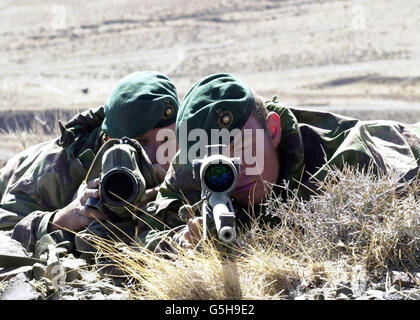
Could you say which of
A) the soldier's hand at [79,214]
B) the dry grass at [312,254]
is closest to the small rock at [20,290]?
the dry grass at [312,254]

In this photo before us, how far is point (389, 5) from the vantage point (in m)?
35.7

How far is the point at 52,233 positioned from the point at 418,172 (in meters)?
2.03

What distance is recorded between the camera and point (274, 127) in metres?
5.13

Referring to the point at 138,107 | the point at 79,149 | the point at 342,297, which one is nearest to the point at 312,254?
the point at 342,297

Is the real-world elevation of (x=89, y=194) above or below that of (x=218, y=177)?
below

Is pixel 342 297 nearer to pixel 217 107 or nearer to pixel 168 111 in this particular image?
pixel 217 107

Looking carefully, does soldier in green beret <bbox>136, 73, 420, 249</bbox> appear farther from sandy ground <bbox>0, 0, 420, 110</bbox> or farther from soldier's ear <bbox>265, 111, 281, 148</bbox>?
sandy ground <bbox>0, 0, 420, 110</bbox>

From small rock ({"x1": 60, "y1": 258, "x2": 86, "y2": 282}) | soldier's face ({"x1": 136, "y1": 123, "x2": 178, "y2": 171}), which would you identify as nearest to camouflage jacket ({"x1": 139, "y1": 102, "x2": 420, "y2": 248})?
small rock ({"x1": 60, "y1": 258, "x2": 86, "y2": 282})

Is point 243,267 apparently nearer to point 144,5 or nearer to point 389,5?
point 389,5

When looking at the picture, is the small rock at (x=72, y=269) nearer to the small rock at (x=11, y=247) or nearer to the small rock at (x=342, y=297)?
the small rock at (x=11, y=247)

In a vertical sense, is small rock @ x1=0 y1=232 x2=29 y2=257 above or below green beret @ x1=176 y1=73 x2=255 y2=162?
below

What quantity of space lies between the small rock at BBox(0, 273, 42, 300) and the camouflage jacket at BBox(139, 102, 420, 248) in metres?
0.63

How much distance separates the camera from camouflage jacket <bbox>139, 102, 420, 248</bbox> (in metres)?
5.20

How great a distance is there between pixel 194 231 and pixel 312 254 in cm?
57
